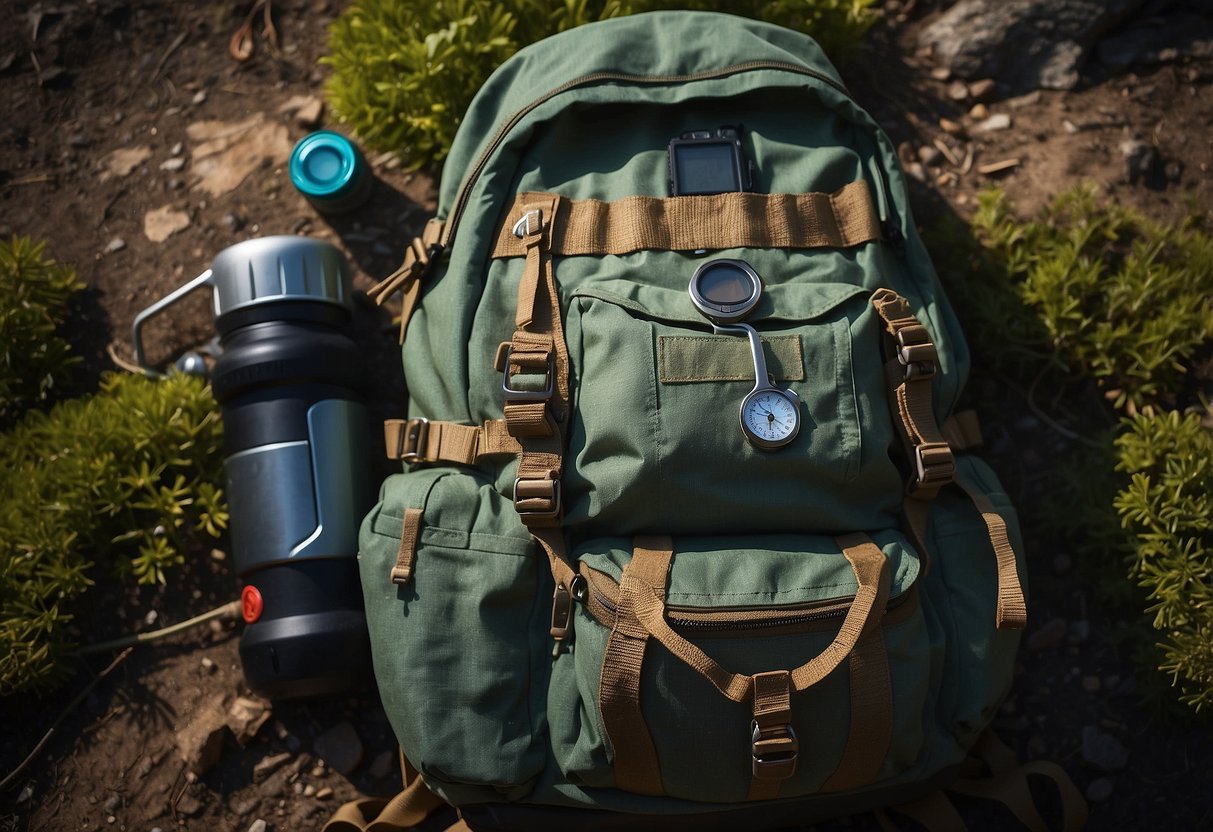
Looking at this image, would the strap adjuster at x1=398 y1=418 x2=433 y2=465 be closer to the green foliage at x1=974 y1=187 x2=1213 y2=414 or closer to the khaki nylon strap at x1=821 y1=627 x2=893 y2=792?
the khaki nylon strap at x1=821 y1=627 x2=893 y2=792

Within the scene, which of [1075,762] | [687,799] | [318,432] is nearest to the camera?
[687,799]

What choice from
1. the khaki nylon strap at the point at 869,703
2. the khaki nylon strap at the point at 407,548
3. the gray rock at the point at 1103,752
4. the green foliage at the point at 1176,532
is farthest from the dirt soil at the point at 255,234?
the khaki nylon strap at the point at 407,548

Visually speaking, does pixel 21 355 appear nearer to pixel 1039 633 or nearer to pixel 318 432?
pixel 318 432

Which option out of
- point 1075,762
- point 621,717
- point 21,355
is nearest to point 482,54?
point 21,355

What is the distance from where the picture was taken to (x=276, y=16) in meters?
3.43

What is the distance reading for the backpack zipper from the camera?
2.44 m

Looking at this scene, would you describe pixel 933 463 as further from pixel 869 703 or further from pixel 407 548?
pixel 407 548

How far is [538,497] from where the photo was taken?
2131 millimetres

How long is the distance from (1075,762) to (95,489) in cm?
310

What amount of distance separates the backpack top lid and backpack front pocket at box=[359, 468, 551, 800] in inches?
36.9

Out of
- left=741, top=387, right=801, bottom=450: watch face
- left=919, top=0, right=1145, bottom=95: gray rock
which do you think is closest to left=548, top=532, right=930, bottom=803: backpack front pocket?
left=741, top=387, right=801, bottom=450: watch face

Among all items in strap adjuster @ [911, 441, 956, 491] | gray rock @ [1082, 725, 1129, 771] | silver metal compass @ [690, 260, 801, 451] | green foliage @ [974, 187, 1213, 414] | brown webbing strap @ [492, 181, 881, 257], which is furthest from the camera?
green foliage @ [974, 187, 1213, 414]

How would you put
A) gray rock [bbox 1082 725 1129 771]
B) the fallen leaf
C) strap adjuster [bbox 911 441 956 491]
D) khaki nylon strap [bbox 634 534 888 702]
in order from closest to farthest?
khaki nylon strap [bbox 634 534 888 702], strap adjuster [bbox 911 441 956 491], gray rock [bbox 1082 725 1129 771], the fallen leaf

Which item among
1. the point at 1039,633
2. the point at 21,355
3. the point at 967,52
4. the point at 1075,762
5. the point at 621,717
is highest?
the point at 967,52
